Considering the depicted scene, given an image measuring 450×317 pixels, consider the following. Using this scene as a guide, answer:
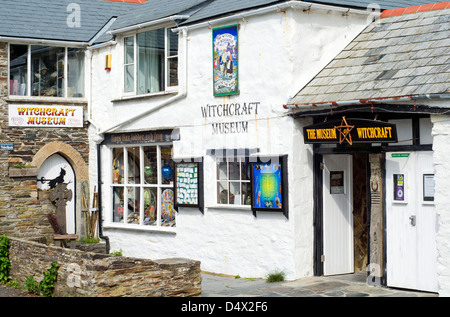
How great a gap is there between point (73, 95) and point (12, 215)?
3.24 meters

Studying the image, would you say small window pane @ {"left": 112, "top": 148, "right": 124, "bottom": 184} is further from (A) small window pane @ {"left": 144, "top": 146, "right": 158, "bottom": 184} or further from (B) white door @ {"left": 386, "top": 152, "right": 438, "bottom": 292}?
(B) white door @ {"left": 386, "top": 152, "right": 438, "bottom": 292}

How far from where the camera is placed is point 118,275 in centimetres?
1103

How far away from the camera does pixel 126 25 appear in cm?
1703

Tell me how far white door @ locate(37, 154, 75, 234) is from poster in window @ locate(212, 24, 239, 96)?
221 inches

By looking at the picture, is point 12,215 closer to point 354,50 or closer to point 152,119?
point 152,119

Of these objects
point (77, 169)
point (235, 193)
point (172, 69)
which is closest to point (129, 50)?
point (172, 69)

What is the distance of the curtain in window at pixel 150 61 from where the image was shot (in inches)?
649

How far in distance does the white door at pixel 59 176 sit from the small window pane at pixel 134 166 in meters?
2.01

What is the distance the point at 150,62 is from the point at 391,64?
20.0ft

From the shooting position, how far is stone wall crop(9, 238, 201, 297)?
1095 cm

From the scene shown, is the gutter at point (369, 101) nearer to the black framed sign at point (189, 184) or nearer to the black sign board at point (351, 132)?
the black sign board at point (351, 132)

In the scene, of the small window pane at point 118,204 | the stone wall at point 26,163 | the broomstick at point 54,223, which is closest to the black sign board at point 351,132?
the small window pane at point 118,204

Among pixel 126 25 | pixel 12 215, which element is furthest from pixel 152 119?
pixel 12 215

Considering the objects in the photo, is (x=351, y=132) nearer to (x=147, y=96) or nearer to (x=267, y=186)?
(x=267, y=186)
